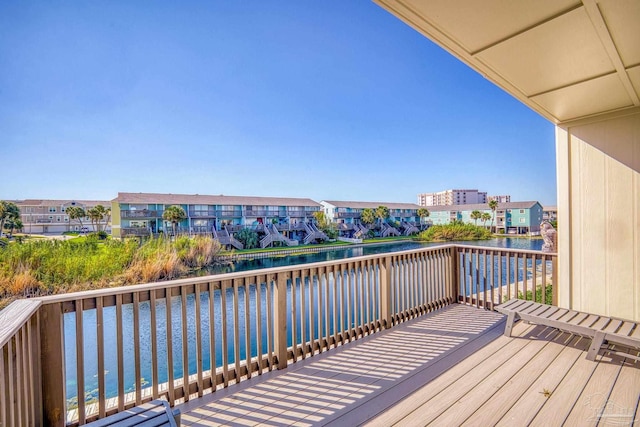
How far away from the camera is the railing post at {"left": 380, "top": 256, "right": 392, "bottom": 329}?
355 centimetres

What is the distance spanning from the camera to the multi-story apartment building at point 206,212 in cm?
2811

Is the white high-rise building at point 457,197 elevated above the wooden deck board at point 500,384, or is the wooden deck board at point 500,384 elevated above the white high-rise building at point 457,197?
the white high-rise building at point 457,197

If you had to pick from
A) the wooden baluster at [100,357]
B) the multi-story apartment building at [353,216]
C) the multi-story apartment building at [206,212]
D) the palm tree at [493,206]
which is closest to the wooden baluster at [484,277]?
the wooden baluster at [100,357]

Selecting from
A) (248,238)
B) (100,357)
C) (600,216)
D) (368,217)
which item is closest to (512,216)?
(368,217)

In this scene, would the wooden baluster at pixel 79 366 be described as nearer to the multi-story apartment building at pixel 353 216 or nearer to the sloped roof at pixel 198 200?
the sloped roof at pixel 198 200

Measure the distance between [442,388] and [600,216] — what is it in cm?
274

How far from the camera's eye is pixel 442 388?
2.20m

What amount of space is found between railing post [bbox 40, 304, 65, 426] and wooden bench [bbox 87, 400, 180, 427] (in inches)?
27.1

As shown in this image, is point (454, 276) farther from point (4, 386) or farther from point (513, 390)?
point (4, 386)

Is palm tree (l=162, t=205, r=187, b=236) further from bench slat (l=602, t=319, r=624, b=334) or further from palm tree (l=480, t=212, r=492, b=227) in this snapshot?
palm tree (l=480, t=212, r=492, b=227)

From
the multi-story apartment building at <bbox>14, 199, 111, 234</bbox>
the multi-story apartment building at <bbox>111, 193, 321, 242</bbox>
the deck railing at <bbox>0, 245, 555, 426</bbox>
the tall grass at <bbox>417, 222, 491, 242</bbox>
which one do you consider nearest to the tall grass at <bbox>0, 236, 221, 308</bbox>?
the deck railing at <bbox>0, 245, 555, 426</bbox>

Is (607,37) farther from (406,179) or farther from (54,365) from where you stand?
(406,179)

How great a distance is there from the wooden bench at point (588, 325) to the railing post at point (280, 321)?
2430 millimetres

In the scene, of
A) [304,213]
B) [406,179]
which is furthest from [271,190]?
[406,179]
